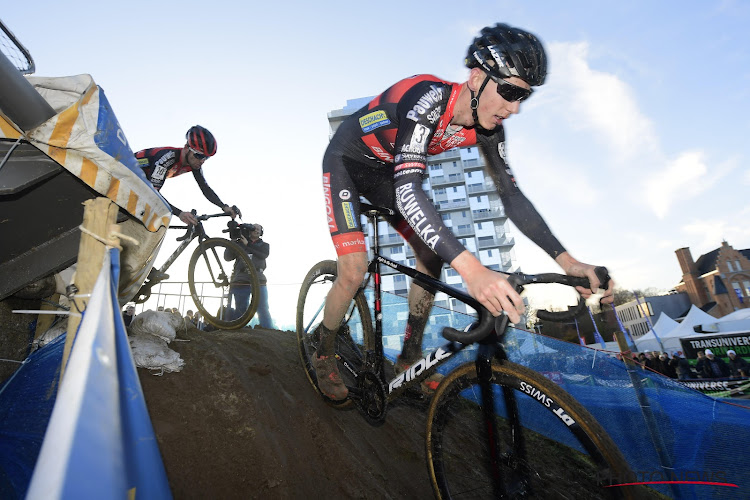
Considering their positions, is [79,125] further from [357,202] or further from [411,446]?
[411,446]

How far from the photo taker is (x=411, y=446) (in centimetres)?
353

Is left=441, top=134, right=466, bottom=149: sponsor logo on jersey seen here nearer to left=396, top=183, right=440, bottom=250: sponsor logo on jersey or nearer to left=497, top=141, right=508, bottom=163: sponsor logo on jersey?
left=497, top=141, right=508, bottom=163: sponsor logo on jersey

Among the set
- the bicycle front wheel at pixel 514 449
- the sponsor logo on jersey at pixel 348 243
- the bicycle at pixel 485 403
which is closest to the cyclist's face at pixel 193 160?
the bicycle at pixel 485 403

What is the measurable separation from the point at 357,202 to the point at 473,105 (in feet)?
3.87

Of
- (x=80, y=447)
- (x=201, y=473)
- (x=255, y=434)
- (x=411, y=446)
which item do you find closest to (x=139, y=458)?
(x=80, y=447)

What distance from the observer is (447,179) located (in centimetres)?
6250

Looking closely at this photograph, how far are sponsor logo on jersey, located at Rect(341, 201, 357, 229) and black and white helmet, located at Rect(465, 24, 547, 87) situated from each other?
140 cm

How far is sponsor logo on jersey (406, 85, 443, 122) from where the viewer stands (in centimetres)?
243

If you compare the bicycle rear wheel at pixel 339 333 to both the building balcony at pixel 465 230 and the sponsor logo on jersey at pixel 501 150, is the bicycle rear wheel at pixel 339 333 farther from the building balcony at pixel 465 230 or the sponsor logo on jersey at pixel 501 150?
the building balcony at pixel 465 230

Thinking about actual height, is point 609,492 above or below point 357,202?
below

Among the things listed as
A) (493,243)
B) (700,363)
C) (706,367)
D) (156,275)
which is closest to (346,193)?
(156,275)

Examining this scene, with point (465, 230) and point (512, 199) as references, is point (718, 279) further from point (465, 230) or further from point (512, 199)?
point (512, 199)

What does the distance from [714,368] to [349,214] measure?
14.5 m

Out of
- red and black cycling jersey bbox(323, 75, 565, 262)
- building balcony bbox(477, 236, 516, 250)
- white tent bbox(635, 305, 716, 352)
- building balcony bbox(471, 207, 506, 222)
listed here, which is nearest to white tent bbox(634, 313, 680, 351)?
white tent bbox(635, 305, 716, 352)
